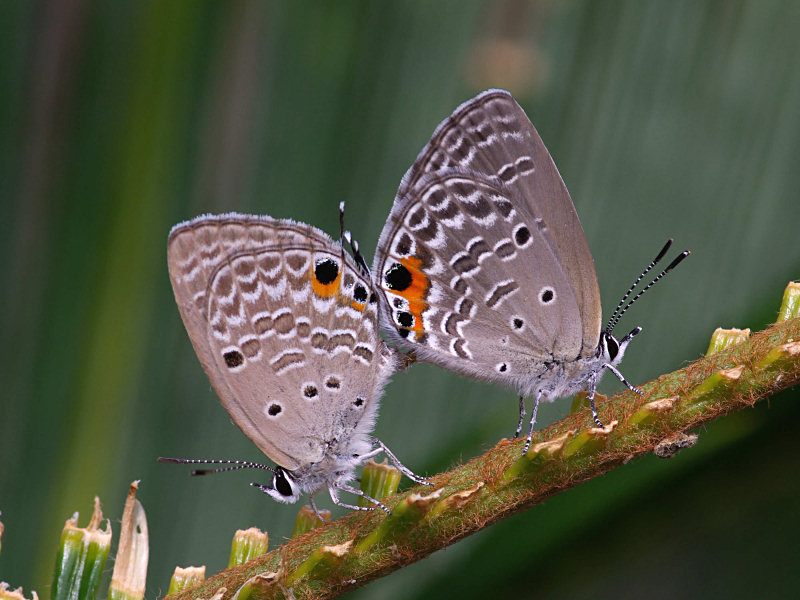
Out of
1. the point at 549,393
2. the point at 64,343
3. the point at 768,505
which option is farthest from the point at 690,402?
the point at 64,343

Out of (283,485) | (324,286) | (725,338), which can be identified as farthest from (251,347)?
(725,338)

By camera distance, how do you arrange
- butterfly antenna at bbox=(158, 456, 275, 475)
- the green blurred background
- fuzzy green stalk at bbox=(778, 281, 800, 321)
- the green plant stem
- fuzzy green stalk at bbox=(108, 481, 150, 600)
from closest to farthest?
1. the green plant stem
2. fuzzy green stalk at bbox=(778, 281, 800, 321)
3. fuzzy green stalk at bbox=(108, 481, 150, 600)
4. butterfly antenna at bbox=(158, 456, 275, 475)
5. the green blurred background

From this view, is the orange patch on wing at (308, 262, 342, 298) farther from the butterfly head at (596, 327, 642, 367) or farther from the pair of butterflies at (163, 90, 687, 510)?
the butterfly head at (596, 327, 642, 367)

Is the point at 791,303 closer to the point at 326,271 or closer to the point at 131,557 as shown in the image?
the point at 326,271

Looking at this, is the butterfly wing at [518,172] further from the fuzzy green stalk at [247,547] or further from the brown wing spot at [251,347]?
the fuzzy green stalk at [247,547]

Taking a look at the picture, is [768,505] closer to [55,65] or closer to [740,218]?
[740,218]

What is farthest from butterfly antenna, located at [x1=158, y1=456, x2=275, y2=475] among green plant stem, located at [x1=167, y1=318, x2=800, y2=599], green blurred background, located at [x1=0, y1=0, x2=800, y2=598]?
green plant stem, located at [x1=167, y1=318, x2=800, y2=599]

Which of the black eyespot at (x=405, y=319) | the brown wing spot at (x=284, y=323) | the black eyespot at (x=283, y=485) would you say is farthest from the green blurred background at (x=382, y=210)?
the brown wing spot at (x=284, y=323)
